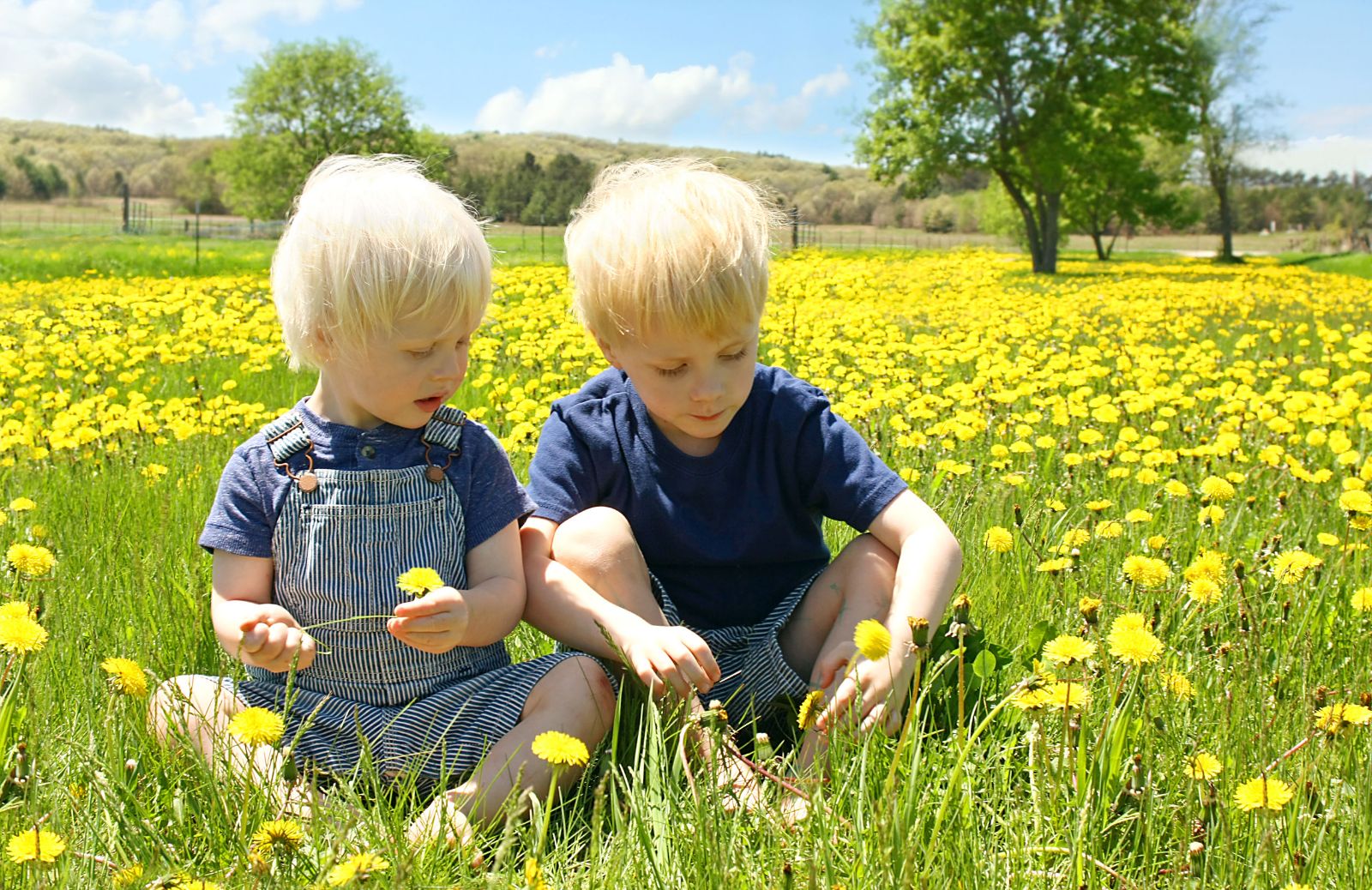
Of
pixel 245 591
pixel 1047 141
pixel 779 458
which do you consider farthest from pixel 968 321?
pixel 1047 141

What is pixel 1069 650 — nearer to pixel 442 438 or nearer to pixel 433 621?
pixel 433 621

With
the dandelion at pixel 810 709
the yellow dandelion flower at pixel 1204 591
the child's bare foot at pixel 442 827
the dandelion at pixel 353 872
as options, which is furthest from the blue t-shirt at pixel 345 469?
the yellow dandelion flower at pixel 1204 591

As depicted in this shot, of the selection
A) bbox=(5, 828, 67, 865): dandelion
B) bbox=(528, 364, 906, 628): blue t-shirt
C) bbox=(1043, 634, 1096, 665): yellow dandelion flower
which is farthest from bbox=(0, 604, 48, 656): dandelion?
bbox=(1043, 634, 1096, 665): yellow dandelion flower

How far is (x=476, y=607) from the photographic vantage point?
196cm

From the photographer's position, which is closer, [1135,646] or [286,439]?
[1135,646]

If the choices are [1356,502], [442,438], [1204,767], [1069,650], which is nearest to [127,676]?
[442,438]

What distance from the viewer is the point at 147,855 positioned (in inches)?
56.7

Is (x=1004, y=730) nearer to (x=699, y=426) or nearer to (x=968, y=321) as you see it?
(x=699, y=426)

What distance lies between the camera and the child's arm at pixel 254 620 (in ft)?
5.61

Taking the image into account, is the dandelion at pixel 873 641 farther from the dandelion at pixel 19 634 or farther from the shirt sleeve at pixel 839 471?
the dandelion at pixel 19 634

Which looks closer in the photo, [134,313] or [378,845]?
[378,845]

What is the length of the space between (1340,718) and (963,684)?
20.6 inches

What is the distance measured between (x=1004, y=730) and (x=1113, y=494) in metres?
1.72

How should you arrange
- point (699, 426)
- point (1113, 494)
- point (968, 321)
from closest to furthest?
point (699, 426) → point (1113, 494) → point (968, 321)
